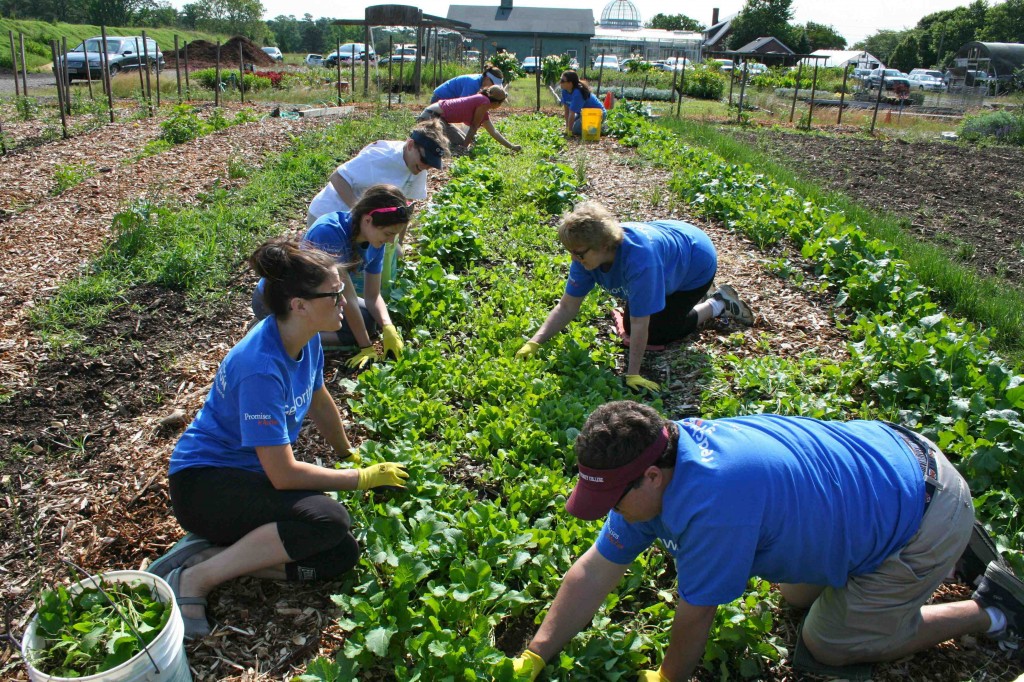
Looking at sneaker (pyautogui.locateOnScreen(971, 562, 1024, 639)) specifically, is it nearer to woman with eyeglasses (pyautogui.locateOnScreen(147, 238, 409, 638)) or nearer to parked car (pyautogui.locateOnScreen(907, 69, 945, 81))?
woman with eyeglasses (pyautogui.locateOnScreen(147, 238, 409, 638))

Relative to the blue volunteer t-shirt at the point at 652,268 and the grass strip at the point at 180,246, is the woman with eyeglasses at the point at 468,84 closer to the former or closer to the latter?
the grass strip at the point at 180,246

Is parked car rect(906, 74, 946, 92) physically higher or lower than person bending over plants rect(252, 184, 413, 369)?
higher

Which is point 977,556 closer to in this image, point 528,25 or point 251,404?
point 251,404

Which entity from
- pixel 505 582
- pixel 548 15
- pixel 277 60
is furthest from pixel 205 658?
pixel 548 15

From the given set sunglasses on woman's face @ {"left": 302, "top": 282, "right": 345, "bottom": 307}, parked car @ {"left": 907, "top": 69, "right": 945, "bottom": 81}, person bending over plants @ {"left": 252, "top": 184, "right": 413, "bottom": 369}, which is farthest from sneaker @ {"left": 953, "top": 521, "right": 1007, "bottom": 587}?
parked car @ {"left": 907, "top": 69, "right": 945, "bottom": 81}

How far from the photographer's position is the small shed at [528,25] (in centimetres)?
5425

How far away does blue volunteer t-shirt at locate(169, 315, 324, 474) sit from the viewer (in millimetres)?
2420

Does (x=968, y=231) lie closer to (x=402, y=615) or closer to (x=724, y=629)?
(x=724, y=629)

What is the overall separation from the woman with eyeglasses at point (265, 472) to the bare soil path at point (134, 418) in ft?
0.64

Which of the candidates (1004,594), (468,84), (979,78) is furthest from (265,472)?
(979,78)

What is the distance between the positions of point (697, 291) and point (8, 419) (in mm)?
3820

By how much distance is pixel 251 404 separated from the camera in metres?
2.41

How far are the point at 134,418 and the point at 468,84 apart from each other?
27.3 ft

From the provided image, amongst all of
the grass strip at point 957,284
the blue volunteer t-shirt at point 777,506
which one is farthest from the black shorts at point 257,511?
the grass strip at point 957,284
